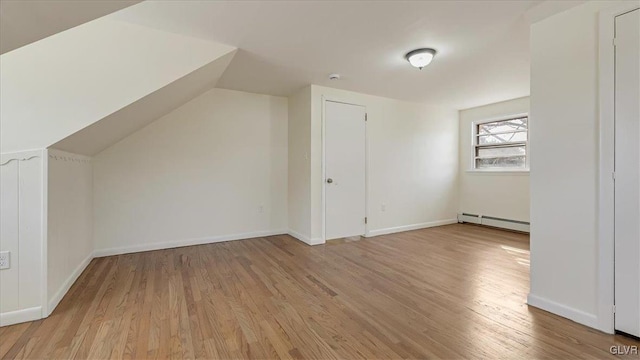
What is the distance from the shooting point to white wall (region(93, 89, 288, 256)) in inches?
137

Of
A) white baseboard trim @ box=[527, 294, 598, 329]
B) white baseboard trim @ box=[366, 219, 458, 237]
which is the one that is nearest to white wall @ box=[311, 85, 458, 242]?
white baseboard trim @ box=[366, 219, 458, 237]

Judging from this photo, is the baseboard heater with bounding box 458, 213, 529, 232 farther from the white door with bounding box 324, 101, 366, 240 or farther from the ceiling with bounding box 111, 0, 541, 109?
the white door with bounding box 324, 101, 366, 240

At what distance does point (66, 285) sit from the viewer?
7.79 ft

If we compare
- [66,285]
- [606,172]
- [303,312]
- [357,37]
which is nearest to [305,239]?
[303,312]

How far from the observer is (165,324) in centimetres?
186

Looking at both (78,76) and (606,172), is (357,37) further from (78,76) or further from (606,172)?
(78,76)

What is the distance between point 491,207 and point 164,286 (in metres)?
5.45

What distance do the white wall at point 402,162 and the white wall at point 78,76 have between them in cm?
213

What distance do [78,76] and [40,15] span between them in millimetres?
1164

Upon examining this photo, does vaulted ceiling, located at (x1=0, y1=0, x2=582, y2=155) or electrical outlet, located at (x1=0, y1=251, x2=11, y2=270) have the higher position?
vaulted ceiling, located at (x1=0, y1=0, x2=582, y2=155)

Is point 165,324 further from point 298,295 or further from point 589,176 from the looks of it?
point 589,176

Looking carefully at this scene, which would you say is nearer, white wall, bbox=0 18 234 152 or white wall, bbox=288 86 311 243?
white wall, bbox=0 18 234 152

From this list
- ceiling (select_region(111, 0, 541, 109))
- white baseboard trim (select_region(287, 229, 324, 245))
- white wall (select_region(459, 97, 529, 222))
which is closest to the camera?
ceiling (select_region(111, 0, 541, 109))

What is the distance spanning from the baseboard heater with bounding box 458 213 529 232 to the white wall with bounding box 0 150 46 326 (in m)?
6.21
